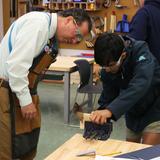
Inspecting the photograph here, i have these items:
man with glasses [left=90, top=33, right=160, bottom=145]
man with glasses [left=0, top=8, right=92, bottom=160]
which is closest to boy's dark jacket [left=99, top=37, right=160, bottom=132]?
man with glasses [left=90, top=33, right=160, bottom=145]

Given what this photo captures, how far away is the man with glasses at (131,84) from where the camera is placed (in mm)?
1989

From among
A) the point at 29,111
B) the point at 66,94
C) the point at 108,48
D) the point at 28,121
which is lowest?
the point at 66,94

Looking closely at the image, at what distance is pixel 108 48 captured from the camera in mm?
1965

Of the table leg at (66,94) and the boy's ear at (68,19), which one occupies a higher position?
the boy's ear at (68,19)

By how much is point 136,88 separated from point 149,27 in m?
1.16

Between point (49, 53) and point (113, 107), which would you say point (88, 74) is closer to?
point (49, 53)

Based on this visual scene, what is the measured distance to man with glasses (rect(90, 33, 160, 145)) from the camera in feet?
6.53

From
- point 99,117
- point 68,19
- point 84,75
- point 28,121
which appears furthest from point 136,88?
point 84,75

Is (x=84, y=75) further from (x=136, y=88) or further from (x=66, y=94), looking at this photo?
(x=136, y=88)

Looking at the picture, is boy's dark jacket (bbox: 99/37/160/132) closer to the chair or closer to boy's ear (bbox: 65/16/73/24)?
boy's ear (bbox: 65/16/73/24)

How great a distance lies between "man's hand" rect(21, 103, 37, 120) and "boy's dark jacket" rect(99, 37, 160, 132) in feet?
1.47

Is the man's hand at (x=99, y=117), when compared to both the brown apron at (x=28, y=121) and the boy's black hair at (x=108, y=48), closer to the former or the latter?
the boy's black hair at (x=108, y=48)

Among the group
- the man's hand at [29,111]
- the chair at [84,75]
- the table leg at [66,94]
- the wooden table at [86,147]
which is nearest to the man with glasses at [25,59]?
the man's hand at [29,111]

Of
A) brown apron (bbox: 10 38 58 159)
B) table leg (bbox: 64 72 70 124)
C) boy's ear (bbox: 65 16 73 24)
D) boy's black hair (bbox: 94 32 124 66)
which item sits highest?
boy's ear (bbox: 65 16 73 24)
